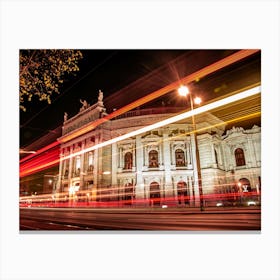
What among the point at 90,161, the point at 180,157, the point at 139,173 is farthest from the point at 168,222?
the point at 139,173

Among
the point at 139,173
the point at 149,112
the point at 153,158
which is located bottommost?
the point at 139,173

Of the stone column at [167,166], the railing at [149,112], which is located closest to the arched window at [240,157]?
the railing at [149,112]

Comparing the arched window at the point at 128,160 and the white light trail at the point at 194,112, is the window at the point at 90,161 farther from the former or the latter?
the arched window at the point at 128,160

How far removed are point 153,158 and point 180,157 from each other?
36.0 inches

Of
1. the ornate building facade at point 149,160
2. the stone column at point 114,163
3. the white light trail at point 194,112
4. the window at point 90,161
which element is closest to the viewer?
the white light trail at point 194,112

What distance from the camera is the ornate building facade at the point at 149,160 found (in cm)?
563

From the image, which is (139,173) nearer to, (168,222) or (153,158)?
(153,158)

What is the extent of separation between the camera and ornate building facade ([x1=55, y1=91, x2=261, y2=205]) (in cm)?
563

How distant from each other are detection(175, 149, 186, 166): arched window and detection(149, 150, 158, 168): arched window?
2.32 feet

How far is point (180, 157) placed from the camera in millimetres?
7262

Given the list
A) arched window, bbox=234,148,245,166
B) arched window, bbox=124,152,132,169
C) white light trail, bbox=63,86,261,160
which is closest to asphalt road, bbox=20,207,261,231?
white light trail, bbox=63,86,261,160

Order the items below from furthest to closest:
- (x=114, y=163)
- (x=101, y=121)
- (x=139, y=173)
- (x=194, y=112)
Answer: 1. (x=139, y=173)
2. (x=114, y=163)
3. (x=101, y=121)
4. (x=194, y=112)
